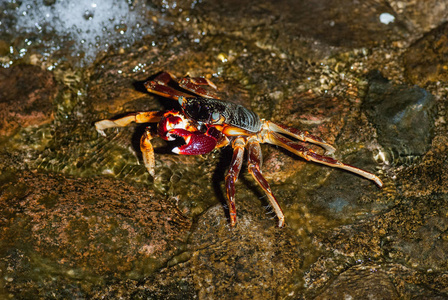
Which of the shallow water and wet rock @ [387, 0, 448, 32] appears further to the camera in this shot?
wet rock @ [387, 0, 448, 32]

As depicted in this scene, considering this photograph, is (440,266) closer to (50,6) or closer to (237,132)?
(237,132)

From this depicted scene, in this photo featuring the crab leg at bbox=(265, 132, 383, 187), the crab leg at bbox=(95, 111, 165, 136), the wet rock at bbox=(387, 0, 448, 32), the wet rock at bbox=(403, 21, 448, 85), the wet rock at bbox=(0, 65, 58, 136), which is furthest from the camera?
the wet rock at bbox=(387, 0, 448, 32)

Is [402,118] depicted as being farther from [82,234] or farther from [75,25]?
[75,25]

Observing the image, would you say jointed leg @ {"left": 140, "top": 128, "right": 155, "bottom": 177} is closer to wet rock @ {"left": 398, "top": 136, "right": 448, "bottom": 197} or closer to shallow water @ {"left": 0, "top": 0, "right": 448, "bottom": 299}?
shallow water @ {"left": 0, "top": 0, "right": 448, "bottom": 299}

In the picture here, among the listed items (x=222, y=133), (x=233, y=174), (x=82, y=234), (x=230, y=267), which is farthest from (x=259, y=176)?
(x=82, y=234)

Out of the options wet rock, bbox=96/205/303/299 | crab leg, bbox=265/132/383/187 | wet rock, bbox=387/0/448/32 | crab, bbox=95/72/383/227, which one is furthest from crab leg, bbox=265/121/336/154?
wet rock, bbox=387/0/448/32
